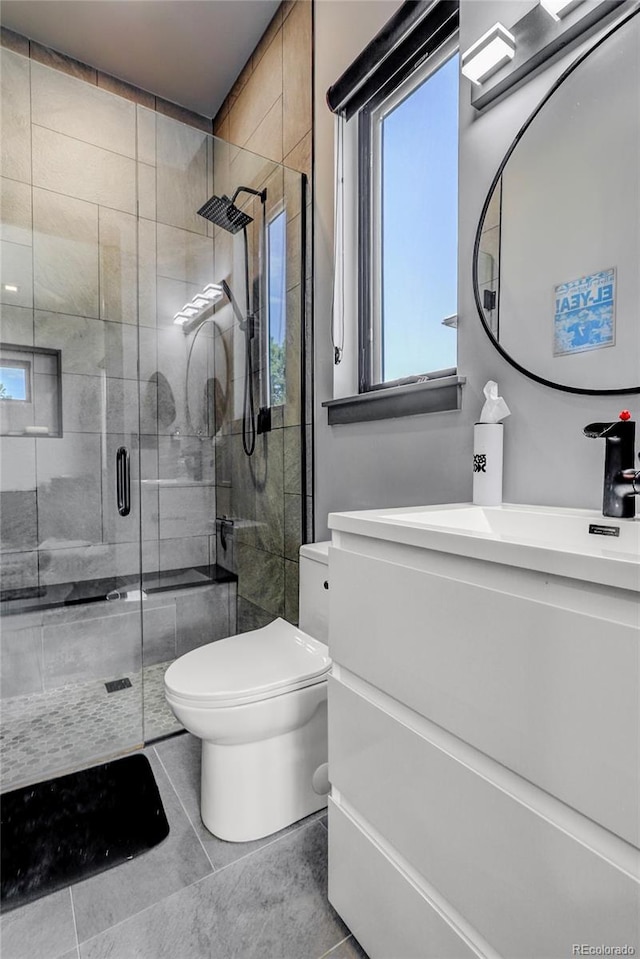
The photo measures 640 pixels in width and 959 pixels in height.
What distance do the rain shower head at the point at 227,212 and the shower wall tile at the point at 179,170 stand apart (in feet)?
0.12

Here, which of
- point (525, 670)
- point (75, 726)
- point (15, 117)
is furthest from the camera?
point (15, 117)

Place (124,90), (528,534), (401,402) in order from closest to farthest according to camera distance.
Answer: (528,534), (401,402), (124,90)

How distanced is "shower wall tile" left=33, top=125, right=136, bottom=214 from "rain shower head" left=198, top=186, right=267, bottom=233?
0.30 meters

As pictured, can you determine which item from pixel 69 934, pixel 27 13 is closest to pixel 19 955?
pixel 69 934

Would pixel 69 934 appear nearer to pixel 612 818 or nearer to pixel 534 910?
pixel 534 910

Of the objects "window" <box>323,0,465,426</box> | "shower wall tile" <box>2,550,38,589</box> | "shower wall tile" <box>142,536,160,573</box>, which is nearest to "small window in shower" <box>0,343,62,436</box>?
"shower wall tile" <box>2,550,38,589</box>

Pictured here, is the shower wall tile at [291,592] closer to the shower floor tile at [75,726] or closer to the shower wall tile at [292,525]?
the shower wall tile at [292,525]

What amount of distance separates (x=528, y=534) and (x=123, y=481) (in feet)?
5.44

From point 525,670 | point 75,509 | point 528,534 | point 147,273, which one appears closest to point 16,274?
point 147,273

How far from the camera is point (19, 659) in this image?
189 cm

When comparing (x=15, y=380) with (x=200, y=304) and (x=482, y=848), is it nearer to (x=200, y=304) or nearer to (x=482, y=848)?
(x=200, y=304)

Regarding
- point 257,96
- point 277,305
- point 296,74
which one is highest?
point 257,96

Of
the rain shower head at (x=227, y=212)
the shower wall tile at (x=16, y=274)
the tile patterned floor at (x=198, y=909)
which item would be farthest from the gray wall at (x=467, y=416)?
the shower wall tile at (x=16, y=274)

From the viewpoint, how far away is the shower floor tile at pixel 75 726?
1.57m
